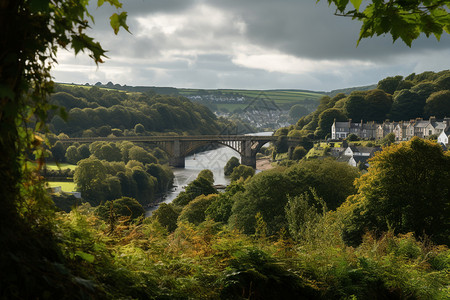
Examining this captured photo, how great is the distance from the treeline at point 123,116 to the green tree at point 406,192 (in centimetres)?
8979

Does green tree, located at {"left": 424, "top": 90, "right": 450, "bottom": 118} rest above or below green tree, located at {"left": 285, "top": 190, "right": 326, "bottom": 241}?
above

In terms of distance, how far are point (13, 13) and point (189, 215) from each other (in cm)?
3467

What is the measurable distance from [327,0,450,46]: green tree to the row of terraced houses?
256 feet

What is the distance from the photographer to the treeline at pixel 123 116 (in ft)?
372

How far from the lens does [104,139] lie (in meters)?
96.4

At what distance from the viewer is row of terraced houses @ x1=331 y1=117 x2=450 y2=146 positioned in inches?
3231

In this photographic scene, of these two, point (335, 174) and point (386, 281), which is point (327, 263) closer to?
point (386, 281)

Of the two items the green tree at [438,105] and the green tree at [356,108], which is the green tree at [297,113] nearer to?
the green tree at [356,108]

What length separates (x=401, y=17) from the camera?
4160 millimetres

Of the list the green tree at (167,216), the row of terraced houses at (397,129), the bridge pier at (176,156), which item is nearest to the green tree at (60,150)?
the bridge pier at (176,156)

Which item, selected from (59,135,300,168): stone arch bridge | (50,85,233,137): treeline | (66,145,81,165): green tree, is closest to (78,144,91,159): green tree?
(66,145,81,165): green tree

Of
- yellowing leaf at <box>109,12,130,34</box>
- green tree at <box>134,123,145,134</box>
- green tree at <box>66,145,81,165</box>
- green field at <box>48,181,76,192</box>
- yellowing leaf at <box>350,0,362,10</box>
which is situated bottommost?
green field at <box>48,181,76,192</box>

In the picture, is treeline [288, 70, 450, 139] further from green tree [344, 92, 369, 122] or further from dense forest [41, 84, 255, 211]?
dense forest [41, 84, 255, 211]

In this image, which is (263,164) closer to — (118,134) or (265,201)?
(118,134)
